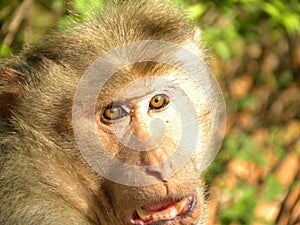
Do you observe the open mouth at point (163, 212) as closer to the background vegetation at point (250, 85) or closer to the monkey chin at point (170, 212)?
the monkey chin at point (170, 212)

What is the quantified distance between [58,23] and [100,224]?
0.77 meters

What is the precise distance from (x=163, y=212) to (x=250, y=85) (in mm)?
3320

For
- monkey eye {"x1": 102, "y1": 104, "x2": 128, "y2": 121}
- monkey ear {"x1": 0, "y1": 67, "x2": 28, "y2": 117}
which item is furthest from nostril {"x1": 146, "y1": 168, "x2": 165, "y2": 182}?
monkey ear {"x1": 0, "y1": 67, "x2": 28, "y2": 117}

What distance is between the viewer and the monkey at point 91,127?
270 cm

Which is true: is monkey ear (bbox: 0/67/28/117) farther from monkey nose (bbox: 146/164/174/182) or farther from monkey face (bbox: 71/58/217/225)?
monkey nose (bbox: 146/164/174/182)

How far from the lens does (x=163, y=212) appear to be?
266cm

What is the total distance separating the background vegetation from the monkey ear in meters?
0.24

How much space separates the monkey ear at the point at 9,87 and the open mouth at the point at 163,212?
60cm

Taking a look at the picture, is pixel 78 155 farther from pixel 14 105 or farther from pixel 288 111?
pixel 288 111

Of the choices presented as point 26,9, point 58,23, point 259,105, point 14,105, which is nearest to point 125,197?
point 14,105

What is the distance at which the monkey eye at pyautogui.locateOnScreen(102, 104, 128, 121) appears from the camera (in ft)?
9.26

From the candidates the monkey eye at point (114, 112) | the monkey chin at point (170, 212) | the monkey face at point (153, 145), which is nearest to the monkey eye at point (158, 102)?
the monkey face at point (153, 145)

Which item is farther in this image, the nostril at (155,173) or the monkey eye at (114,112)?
the monkey eye at (114,112)

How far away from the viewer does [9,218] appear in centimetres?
278
